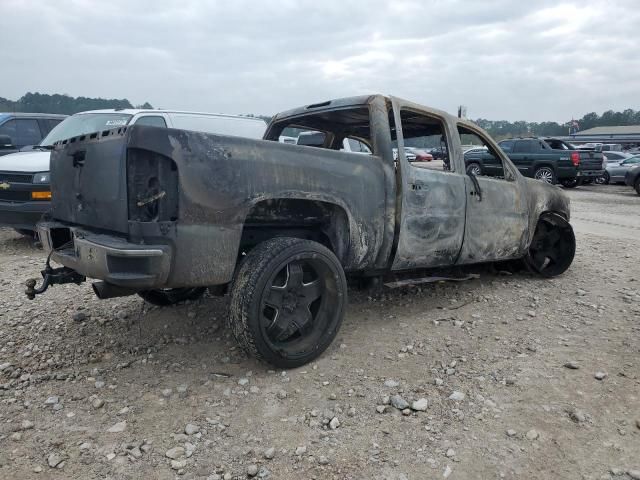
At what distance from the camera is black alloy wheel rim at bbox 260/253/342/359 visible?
322 centimetres

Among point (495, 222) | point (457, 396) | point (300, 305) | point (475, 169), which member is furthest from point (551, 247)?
point (300, 305)

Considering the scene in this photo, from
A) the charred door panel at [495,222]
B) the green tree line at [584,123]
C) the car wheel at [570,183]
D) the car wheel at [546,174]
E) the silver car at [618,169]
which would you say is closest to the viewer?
the charred door panel at [495,222]

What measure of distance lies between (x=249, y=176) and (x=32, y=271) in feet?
12.9

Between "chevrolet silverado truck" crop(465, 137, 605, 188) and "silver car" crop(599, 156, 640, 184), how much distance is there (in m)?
2.36

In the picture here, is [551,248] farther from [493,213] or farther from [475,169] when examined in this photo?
[475,169]

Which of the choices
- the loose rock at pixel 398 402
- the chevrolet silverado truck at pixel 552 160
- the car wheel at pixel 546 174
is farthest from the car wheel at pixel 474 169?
the car wheel at pixel 546 174

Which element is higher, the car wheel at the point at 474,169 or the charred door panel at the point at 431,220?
the car wheel at the point at 474,169

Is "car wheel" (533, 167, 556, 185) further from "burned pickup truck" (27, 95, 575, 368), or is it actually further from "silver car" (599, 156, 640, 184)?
"burned pickup truck" (27, 95, 575, 368)

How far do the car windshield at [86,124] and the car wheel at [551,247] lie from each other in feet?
18.7

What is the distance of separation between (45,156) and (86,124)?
0.88 meters

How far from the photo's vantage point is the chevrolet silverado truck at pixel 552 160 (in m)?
17.3

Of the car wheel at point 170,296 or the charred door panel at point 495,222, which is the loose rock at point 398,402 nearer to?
the charred door panel at point 495,222

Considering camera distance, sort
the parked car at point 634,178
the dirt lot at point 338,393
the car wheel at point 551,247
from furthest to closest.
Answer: the parked car at point 634,178 < the car wheel at point 551,247 < the dirt lot at point 338,393

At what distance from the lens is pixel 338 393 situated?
3.00 meters
